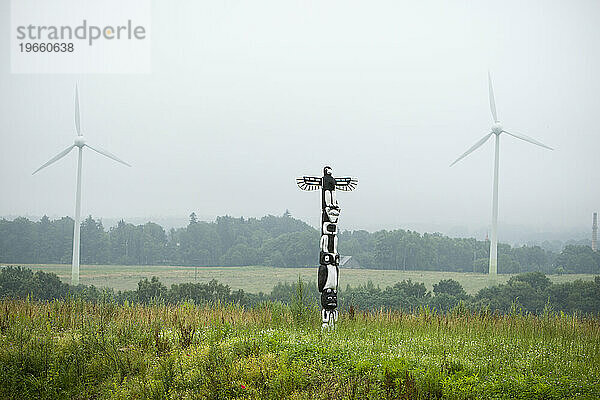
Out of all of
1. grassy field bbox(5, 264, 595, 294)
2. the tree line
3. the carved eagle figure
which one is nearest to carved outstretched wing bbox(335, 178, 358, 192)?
the carved eagle figure

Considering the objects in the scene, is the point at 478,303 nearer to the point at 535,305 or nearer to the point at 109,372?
the point at 535,305

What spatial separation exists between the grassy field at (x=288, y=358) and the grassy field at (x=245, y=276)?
19.1 m

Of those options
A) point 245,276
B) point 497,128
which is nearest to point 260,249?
point 245,276

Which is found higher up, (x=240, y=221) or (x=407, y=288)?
(x=240, y=221)

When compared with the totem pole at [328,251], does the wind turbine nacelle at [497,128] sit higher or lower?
higher

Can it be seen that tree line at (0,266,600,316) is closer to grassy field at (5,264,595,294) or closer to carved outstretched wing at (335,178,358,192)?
grassy field at (5,264,595,294)

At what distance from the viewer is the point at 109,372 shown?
11.3 metres

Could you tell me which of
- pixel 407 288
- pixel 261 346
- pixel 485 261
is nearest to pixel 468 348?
pixel 261 346

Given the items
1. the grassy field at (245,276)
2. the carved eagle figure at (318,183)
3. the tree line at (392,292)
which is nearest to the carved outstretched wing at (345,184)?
the carved eagle figure at (318,183)

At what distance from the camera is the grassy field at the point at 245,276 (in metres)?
34.2

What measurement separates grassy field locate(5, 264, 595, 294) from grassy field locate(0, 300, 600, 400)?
1913cm

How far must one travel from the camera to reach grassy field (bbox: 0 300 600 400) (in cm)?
949

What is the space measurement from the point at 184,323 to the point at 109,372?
243 cm

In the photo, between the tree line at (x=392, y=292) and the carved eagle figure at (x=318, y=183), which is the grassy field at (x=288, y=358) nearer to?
the carved eagle figure at (x=318, y=183)
